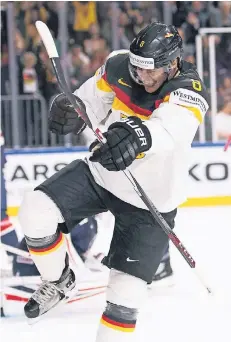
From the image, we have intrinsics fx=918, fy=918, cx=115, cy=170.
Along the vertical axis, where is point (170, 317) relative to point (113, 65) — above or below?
below

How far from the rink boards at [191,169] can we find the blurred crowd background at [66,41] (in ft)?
2.56

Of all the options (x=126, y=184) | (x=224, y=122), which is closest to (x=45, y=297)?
(x=126, y=184)

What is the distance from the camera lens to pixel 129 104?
2885 mm

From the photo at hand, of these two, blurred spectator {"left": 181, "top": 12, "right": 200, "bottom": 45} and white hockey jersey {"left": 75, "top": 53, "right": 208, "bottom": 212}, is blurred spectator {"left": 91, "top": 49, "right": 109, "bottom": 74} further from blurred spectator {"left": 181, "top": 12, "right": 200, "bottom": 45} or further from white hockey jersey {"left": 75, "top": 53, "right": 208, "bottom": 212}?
white hockey jersey {"left": 75, "top": 53, "right": 208, "bottom": 212}

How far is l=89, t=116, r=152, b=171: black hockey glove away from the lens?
245cm

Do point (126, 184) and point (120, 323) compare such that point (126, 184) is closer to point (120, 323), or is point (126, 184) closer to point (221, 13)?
point (120, 323)

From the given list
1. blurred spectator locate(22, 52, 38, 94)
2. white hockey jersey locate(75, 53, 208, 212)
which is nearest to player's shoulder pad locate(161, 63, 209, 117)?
white hockey jersey locate(75, 53, 208, 212)

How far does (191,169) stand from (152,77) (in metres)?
3.27

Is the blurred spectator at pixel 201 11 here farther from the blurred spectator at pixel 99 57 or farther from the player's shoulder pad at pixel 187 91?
the player's shoulder pad at pixel 187 91

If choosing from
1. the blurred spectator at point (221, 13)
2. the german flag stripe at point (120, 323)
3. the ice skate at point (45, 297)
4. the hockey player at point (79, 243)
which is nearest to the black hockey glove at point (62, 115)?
the ice skate at point (45, 297)

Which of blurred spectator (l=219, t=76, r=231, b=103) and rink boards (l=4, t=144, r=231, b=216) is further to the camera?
blurred spectator (l=219, t=76, r=231, b=103)

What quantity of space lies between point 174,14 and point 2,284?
11.8ft

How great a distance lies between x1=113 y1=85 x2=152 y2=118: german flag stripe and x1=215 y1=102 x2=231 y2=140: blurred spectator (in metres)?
3.59

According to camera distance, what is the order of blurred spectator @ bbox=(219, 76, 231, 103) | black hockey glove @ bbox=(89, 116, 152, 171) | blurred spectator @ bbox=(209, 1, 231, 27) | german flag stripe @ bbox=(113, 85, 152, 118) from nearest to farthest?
black hockey glove @ bbox=(89, 116, 152, 171) → german flag stripe @ bbox=(113, 85, 152, 118) → blurred spectator @ bbox=(219, 76, 231, 103) → blurred spectator @ bbox=(209, 1, 231, 27)
